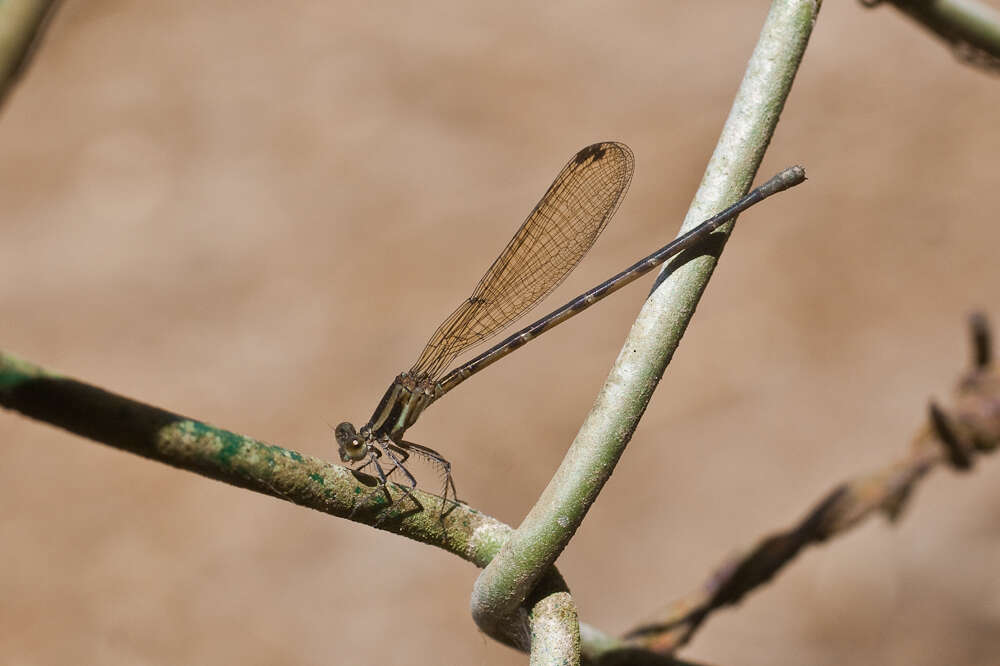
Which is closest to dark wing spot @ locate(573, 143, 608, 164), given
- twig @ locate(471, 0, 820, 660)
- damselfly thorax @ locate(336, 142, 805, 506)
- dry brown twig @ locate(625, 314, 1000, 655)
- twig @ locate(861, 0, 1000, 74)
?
damselfly thorax @ locate(336, 142, 805, 506)

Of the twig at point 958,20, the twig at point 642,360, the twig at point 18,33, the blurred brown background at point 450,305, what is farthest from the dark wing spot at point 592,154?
the twig at point 18,33

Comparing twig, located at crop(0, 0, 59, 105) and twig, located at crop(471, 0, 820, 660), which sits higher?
twig, located at crop(0, 0, 59, 105)

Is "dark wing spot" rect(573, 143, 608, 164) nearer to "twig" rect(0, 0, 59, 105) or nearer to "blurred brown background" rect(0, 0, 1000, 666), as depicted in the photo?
"blurred brown background" rect(0, 0, 1000, 666)

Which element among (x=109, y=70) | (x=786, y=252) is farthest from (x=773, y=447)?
(x=109, y=70)

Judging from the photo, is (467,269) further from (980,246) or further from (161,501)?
(980,246)

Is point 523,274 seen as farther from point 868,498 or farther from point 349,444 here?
point 868,498

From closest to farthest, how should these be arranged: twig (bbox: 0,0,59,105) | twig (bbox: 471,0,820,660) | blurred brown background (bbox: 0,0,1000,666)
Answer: twig (bbox: 0,0,59,105), twig (bbox: 471,0,820,660), blurred brown background (bbox: 0,0,1000,666)
